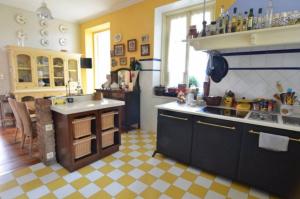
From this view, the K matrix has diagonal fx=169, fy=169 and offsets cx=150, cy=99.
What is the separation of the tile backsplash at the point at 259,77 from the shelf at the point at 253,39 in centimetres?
32

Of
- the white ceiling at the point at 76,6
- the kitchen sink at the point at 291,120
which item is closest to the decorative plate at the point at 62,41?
the white ceiling at the point at 76,6

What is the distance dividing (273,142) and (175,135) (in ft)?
3.52

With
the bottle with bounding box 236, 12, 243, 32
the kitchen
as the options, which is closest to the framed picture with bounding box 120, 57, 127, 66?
the kitchen

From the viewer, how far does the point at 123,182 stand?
6.33 ft

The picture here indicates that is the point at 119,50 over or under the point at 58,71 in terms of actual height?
over

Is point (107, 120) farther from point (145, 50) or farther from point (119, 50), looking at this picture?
point (119, 50)

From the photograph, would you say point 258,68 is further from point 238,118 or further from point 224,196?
point 224,196

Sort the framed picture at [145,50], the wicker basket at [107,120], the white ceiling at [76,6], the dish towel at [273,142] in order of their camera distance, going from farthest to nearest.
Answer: the white ceiling at [76,6], the framed picture at [145,50], the wicker basket at [107,120], the dish towel at [273,142]

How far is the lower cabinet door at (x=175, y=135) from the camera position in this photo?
7.14 ft

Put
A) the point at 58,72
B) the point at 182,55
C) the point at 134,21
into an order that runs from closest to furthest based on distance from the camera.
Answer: the point at 182,55 < the point at 134,21 < the point at 58,72

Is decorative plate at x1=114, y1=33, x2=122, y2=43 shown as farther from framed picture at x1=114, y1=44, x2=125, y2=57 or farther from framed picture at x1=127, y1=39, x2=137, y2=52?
framed picture at x1=127, y1=39, x2=137, y2=52

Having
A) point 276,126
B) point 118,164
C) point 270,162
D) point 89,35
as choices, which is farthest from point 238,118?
point 89,35

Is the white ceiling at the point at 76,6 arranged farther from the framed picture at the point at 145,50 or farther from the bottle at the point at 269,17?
the bottle at the point at 269,17

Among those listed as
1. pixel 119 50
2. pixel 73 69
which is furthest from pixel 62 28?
pixel 119 50
